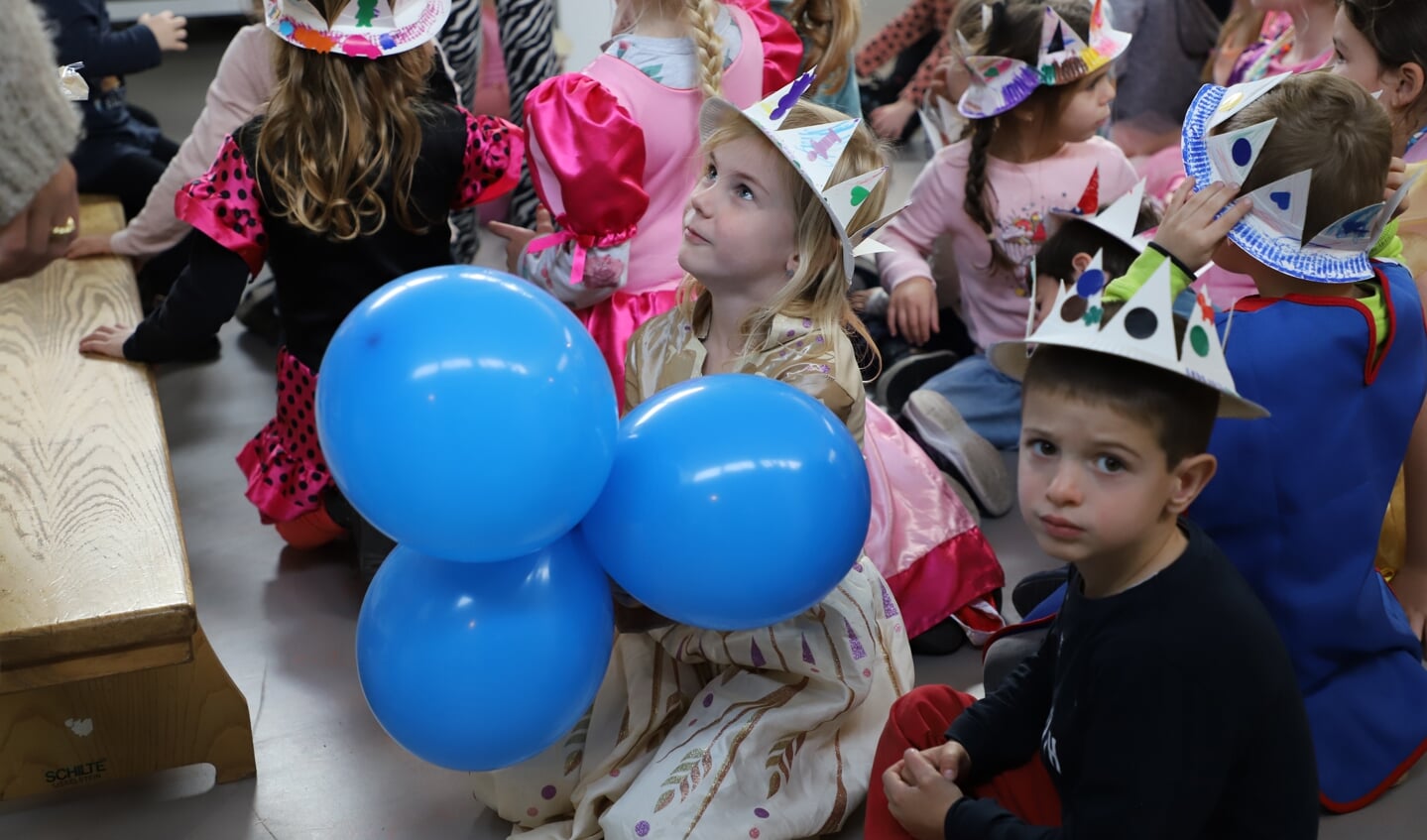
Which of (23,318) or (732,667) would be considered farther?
(23,318)

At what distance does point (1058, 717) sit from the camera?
141 centimetres

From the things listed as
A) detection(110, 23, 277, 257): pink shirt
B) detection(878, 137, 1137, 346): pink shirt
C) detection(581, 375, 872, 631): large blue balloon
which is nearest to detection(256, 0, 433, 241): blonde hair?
detection(110, 23, 277, 257): pink shirt

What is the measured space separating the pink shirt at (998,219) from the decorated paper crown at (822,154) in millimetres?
1081

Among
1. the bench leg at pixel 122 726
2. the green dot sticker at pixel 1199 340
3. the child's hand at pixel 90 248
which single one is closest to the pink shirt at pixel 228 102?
the child's hand at pixel 90 248

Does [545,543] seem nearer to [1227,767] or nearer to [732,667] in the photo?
[732,667]

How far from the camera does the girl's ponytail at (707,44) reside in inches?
89.9

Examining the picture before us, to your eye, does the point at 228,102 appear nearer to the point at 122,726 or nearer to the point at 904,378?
the point at 122,726

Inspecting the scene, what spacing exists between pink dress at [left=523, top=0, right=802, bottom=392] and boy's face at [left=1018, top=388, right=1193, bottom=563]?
115cm

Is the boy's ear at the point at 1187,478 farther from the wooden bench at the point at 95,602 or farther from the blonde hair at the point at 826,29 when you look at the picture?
the blonde hair at the point at 826,29

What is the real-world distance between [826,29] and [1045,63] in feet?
1.56

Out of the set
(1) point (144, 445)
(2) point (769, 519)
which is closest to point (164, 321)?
(1) point (144, 445)

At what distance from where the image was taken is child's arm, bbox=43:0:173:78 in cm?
333

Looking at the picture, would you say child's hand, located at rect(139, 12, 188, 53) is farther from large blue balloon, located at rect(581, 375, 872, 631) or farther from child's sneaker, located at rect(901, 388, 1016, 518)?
large blue balloon, located at rect(581, 375, 872, 631)

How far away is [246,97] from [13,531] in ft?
4.15
